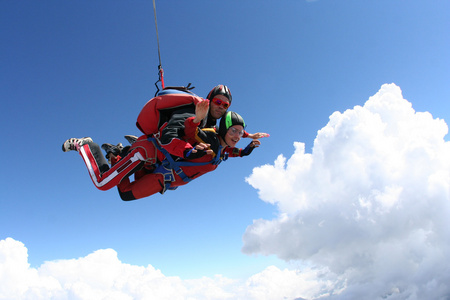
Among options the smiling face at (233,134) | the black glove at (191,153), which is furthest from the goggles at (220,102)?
the black glove at (191,153)

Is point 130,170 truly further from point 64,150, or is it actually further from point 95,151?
point 64,150

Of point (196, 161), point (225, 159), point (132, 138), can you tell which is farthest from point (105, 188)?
point (225, 159)

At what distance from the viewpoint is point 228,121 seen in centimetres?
410

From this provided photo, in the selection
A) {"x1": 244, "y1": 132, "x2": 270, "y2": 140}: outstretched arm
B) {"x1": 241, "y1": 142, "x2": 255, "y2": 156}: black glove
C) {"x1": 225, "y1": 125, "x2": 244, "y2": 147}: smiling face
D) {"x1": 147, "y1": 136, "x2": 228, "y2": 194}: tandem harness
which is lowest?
{"x1": 147, "y1": 136, "x2": 228, "y2": 194}: tandem harness

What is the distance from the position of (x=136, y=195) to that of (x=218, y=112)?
6.37 ft

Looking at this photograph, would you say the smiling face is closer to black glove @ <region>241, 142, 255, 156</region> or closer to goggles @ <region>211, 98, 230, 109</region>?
goggles @ <region>211, 98, 230, 109</region>

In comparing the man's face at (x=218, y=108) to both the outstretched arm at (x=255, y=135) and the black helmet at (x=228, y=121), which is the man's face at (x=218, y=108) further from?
the outstretched arm at (x=255, y=135)

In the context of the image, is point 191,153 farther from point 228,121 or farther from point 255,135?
point 255,135

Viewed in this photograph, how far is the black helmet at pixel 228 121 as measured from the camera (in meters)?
4.10

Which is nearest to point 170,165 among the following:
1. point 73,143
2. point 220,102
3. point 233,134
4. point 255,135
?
point 233,134

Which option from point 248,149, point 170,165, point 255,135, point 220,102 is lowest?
point 170,165

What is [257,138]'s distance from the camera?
496cm

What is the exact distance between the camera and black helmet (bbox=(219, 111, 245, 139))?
410cm

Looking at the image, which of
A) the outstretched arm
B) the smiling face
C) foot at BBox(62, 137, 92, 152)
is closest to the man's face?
the smiling face
